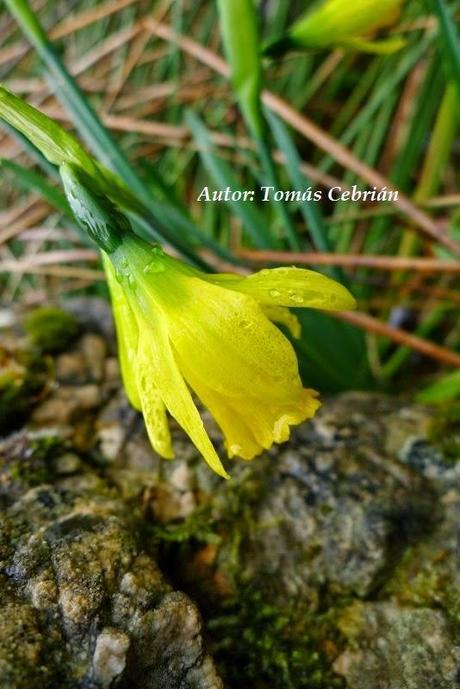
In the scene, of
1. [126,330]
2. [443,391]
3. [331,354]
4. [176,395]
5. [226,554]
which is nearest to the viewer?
[176,395]

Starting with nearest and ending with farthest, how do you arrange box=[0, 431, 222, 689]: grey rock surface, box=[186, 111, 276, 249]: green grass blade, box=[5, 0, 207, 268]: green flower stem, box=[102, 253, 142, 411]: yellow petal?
1. box=[0, 431, 222, 689]: grey rock surface
2. box=[102, 253, 142, 411]: yellow petal
3. box=[5, 0, 207, 268]: green flower stem
4. box=[186, 111, 276, 249]: green grass blade

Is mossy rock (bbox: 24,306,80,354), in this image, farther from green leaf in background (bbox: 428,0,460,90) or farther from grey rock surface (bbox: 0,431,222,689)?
green leaf in background (bbox: 428,0,460,90)

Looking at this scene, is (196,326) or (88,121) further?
(88,121)

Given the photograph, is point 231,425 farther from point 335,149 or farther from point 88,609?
point 335,149

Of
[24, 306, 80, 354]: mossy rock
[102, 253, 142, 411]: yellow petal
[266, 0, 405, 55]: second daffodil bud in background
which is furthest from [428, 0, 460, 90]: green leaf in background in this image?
[24, 306, 80, 354]: mossy rock

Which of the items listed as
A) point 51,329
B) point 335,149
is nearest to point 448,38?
point 335,149

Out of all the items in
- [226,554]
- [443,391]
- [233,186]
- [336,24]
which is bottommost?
[443,391]
